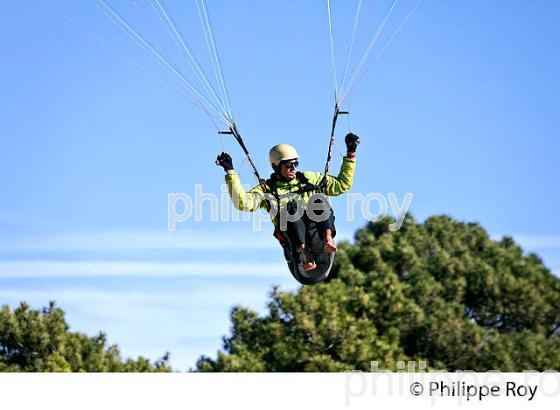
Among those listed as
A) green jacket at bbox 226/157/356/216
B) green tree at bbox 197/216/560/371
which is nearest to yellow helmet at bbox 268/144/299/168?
green jacket at bbox 226/157/356/216

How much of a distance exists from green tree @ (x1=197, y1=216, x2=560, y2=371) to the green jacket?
11620 mm

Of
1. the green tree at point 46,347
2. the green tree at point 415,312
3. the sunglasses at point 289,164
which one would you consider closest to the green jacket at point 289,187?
the sunglasses at point 289,164

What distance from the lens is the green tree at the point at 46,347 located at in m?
23.3

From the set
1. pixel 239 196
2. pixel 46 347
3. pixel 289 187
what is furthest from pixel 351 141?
pixel 46 347

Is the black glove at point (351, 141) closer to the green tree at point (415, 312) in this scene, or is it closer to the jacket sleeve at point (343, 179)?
the jacket sleeve at point (343, 179)

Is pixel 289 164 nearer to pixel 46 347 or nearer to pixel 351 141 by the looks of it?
pixel 351 141

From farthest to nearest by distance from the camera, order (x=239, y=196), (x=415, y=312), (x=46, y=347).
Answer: (x=415, y=312) < (x=46, y=347) < (x=239, y=196)

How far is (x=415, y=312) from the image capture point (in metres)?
25.3

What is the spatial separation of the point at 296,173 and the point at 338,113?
75cm

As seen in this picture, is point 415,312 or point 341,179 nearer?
point 341,179

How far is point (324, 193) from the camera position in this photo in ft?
34.9

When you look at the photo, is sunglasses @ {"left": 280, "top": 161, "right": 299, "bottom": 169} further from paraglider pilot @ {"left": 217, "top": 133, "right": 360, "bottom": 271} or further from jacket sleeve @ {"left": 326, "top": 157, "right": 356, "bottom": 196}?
jacket sleeve @ {"left": 326, "top": 157, "right": 356, "bottom": 196}

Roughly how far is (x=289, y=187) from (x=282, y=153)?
0.35 meters
